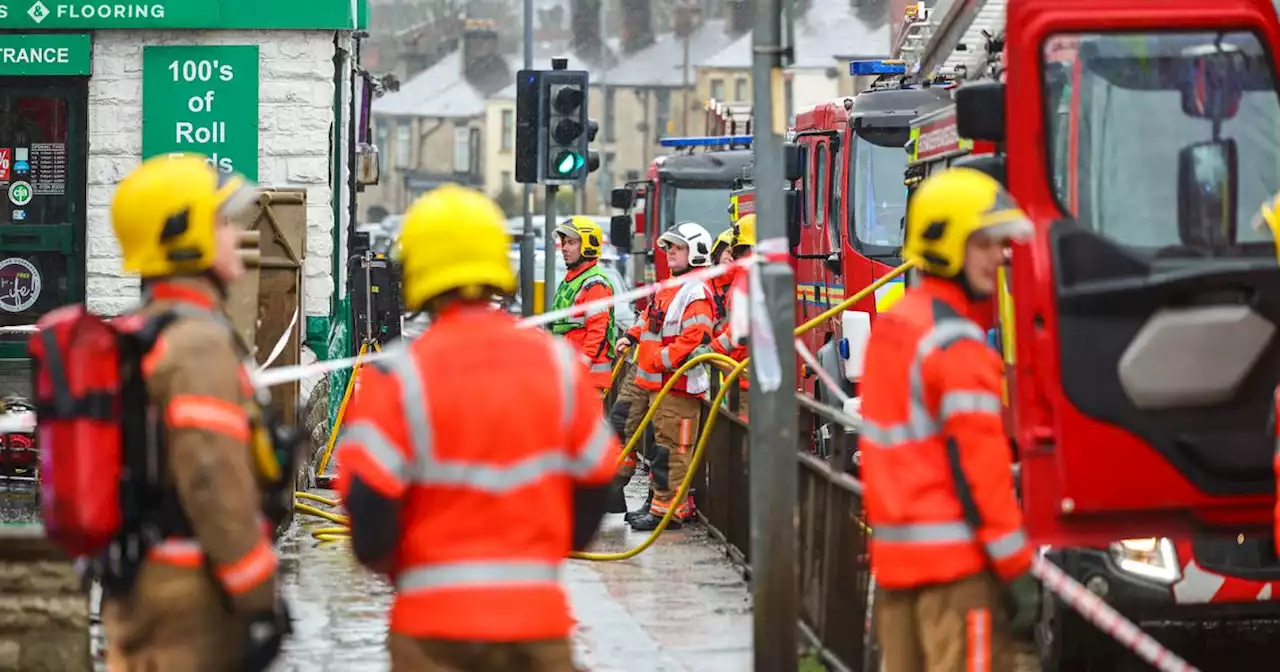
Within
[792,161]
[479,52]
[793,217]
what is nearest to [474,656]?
[792,161]

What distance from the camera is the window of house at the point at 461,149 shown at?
4402 inches

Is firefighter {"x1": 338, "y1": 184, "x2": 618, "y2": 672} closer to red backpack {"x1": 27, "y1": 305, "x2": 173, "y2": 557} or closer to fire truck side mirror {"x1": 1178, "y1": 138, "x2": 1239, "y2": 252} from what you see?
red backpack {"x1": 27, "y1": 305, "x2": 173, "y2": 557}

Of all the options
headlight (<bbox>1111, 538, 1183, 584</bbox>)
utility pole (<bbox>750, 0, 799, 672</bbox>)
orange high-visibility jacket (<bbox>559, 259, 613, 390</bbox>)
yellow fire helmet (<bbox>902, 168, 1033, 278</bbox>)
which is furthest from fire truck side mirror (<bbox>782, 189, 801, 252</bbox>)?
yellow fire helmet (<bbox>902, 168, 1033, 278</bbox>)

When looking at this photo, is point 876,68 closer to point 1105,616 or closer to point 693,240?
point 693,240

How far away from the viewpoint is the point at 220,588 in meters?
4.91

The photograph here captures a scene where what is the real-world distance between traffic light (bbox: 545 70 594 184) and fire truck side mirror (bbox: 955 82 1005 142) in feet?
35.8

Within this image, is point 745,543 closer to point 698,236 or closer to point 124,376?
point 698,236

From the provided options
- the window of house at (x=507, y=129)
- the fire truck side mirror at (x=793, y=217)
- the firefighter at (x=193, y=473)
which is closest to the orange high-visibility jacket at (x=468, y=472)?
the firefighter at (x=193, y=473)

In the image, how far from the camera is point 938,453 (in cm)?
579

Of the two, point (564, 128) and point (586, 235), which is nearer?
point (586, 235)

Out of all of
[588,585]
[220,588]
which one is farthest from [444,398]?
[588,585]

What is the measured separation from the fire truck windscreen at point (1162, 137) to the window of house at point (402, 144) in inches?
4126

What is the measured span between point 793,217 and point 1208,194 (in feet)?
29.6

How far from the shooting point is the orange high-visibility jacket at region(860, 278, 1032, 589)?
18.6ft
